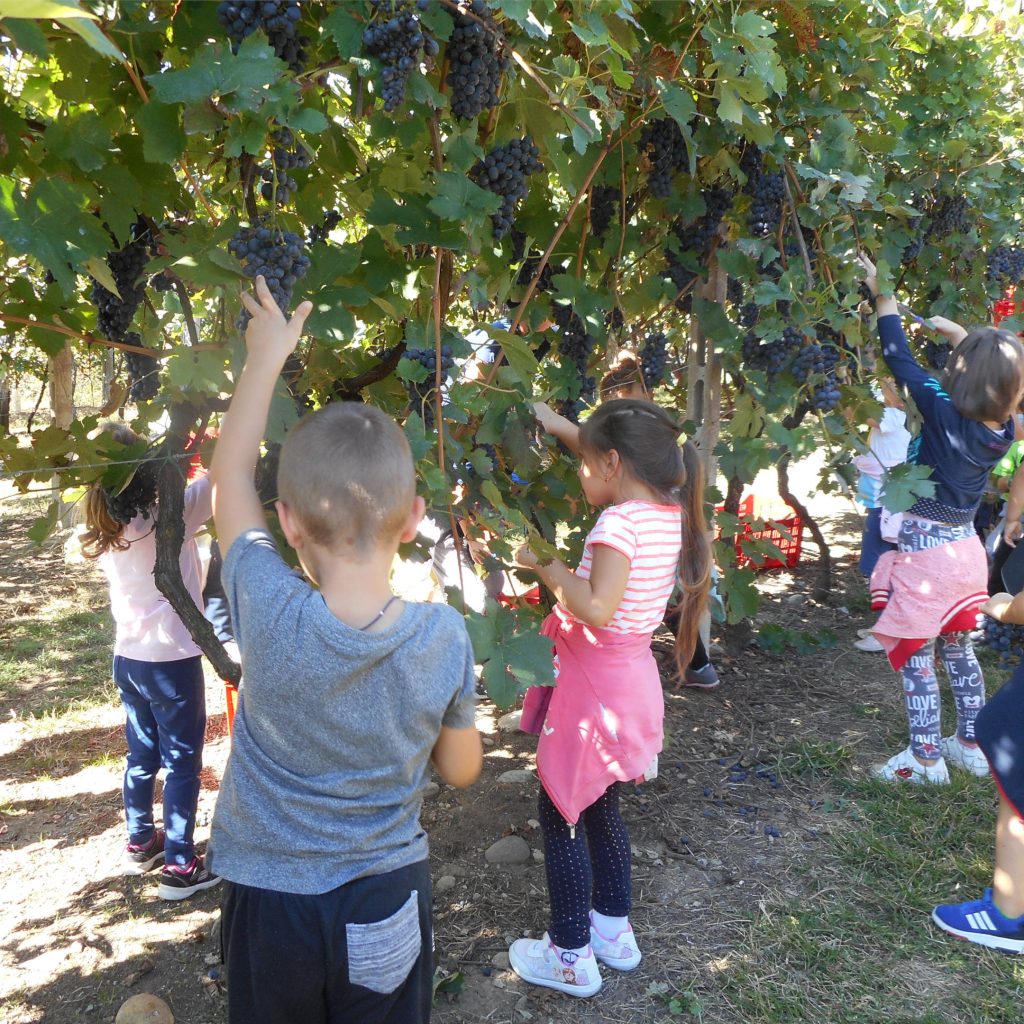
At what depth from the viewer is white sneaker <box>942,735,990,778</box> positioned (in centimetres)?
352

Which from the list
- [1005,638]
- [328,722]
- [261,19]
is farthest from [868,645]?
[261,19]

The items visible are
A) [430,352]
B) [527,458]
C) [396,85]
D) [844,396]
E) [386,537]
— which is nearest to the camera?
[386,537]

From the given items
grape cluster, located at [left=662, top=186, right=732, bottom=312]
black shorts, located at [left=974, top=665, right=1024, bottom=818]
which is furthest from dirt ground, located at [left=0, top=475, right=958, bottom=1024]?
grape cluster, located at [left=662, top=186, right=732, bottom=312]

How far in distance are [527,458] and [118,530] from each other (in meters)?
1.26

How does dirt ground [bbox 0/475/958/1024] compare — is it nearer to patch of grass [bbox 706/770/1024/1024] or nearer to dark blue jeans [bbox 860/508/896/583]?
patch of grass [bbox 706/770/1024/1024]

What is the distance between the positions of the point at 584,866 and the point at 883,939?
0.93 m

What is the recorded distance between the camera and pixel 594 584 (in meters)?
2.24

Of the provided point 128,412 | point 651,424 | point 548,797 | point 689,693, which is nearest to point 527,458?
point 651,424

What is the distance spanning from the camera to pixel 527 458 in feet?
7.68

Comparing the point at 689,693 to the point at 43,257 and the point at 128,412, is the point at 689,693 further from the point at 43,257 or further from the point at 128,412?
the point at 43,257

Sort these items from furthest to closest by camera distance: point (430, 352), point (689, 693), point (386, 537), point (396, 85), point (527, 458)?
1. point (689, 693)
2. point (527, 458)
3. point (430, 352)
4. point (396, 85)
5. point (386, 537)

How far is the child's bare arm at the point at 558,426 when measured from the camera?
260 cm

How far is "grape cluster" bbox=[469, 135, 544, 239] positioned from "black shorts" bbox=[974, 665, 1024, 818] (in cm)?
185

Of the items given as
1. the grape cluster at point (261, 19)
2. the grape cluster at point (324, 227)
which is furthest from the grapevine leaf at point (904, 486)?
the grape cluster at point (261, 19)
